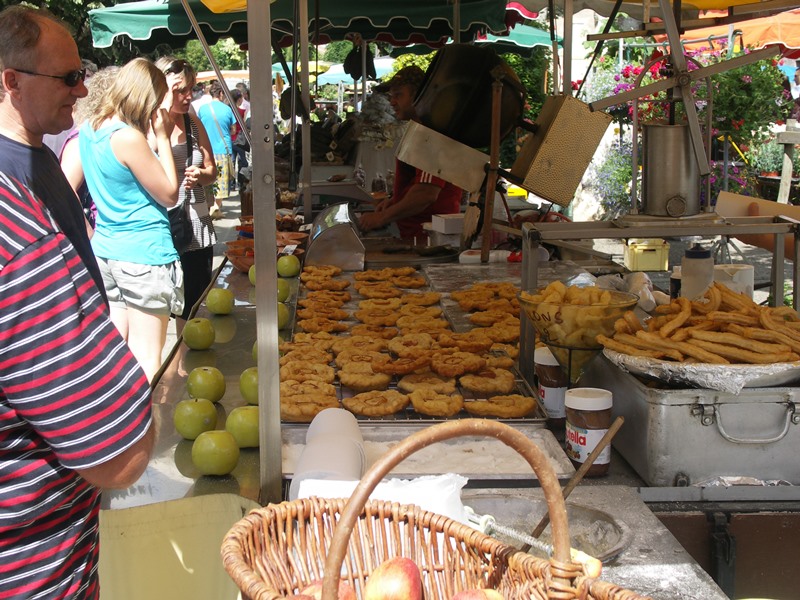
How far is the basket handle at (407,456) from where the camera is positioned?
48.2 inches

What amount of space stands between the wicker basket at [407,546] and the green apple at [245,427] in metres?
0.98

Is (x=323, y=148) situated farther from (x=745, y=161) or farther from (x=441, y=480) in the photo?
(x=441, y=480)

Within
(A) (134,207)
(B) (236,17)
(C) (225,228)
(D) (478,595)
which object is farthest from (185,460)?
(C) (225,228)

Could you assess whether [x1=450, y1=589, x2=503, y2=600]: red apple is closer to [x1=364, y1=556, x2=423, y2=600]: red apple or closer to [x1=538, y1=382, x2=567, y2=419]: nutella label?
[x1=364, y1=556, x2=423, y2=600]: red apple

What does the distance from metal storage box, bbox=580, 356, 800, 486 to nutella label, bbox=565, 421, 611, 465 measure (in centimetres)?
10

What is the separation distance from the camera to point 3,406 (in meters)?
1.40

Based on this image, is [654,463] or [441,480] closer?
[441,480]

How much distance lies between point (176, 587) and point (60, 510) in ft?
2.62

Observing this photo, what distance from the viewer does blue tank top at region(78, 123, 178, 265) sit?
4.08m

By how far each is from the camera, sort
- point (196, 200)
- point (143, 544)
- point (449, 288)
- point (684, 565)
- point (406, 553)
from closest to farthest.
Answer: point (406, 553), point (684, 565), point (143, 544), point (449, 288), point (196, 200)

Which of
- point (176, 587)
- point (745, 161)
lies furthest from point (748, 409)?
point (745, 161)

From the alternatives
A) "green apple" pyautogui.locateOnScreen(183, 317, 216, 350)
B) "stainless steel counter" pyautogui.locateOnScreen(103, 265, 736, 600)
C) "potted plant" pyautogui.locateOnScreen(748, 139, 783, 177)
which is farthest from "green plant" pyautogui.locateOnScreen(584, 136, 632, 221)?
"stainless steel counter" pyautogui.locateOnScreen(103, 265, 736, 600)

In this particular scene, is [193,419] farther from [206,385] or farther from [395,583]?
[395,583]

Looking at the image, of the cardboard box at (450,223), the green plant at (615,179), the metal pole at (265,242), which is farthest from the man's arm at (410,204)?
the green plant at (615,179)
